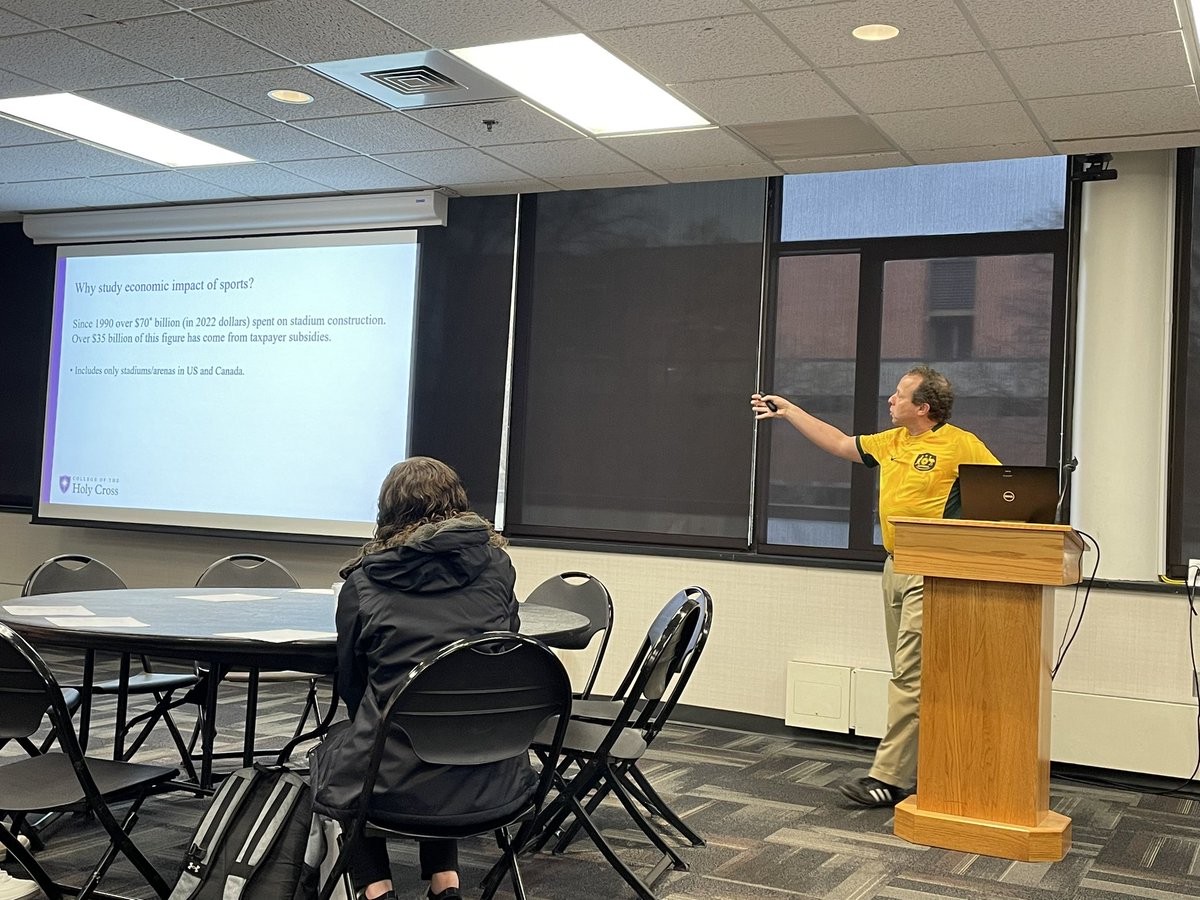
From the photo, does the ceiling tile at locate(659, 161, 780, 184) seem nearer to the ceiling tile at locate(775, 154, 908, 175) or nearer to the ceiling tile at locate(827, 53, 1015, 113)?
the ceiling tile at locate(775, 154, 908, 175)

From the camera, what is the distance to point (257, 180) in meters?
6.54

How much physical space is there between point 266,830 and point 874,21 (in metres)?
2.99

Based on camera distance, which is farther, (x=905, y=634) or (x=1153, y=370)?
(x=1153, y=370)

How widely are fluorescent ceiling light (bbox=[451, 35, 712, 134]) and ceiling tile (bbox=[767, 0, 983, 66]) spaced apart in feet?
2.31

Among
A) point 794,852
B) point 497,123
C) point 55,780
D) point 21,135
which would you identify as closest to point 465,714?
point 55,780

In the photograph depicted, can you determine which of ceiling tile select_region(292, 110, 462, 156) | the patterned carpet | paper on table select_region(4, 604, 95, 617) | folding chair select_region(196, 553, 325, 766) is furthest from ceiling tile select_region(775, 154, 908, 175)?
paper on table select_region(4, 604, 95, 617)

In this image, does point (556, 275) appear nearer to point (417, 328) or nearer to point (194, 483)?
point (417, 328)

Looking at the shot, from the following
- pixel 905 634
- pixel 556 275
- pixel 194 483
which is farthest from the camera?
pixel 194 483

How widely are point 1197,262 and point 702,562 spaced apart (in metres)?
2.55

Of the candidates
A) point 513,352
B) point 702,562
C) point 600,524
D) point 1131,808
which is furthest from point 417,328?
point 1131,808

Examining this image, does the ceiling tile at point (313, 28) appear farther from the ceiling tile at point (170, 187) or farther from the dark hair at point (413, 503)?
the ceiling tile at point (170, 187)

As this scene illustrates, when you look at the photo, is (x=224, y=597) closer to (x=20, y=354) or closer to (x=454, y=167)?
(x=454, y=167)

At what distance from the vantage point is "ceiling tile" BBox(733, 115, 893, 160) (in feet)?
16.5

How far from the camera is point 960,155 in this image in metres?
5.35
